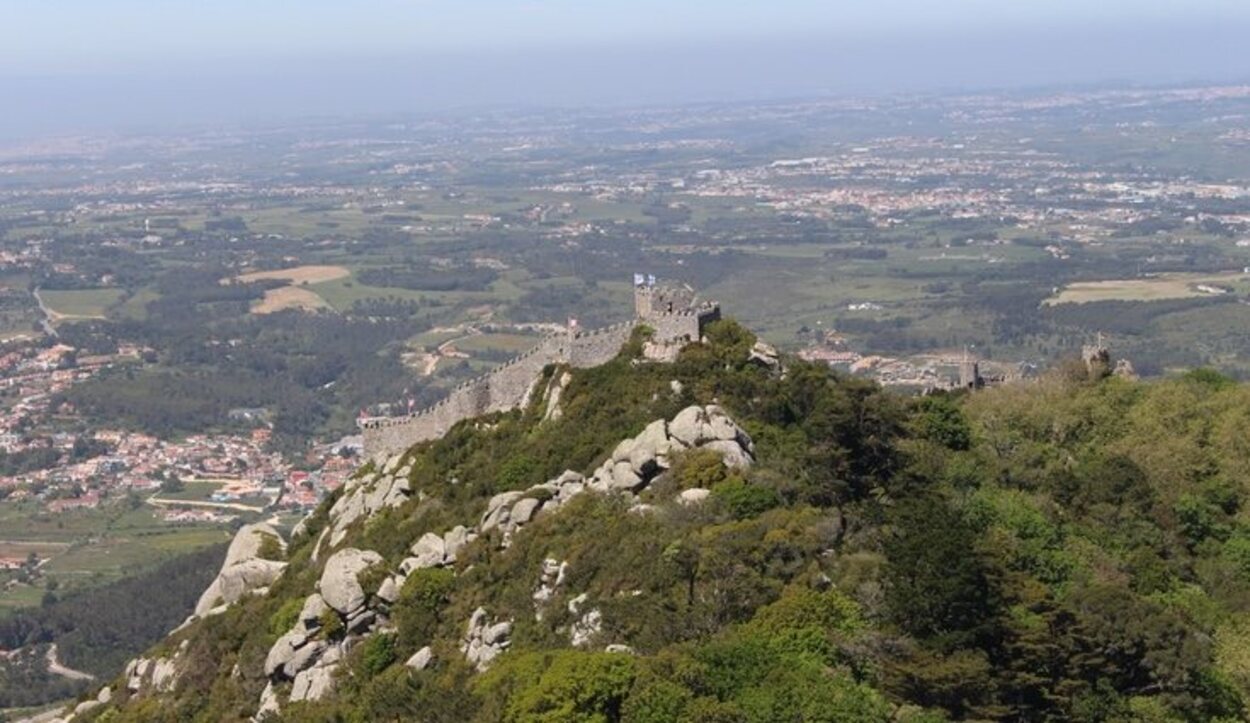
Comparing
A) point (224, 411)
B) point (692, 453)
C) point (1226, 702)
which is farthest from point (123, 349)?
point (1226, 702)

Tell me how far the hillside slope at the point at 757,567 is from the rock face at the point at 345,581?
66mm

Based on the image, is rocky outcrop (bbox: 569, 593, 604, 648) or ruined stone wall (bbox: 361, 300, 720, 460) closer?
rocky outcrop (bbox: 569, 593, 604, 648)

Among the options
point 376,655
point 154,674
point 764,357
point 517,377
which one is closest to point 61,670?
point 154,674

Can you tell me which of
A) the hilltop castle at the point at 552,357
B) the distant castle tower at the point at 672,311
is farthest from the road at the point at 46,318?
the distant castle tower at the point at 672,311

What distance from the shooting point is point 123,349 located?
14300 cm

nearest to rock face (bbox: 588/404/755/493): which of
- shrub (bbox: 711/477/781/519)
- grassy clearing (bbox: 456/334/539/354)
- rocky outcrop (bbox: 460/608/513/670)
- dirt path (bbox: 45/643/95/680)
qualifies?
shrub (bbox: 711/477/781/519)

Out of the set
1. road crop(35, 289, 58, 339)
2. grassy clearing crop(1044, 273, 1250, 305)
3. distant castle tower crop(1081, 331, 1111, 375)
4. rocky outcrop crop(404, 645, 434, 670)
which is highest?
distant castle tower crop(1081, 331, 1111, 375)

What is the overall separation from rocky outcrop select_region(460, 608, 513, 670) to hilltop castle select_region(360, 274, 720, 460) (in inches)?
458

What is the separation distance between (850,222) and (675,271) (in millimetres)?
40721

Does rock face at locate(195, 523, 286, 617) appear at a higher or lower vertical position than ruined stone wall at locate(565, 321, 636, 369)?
lower

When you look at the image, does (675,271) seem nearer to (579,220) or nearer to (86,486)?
(579,220)

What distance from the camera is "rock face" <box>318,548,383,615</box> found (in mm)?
32438

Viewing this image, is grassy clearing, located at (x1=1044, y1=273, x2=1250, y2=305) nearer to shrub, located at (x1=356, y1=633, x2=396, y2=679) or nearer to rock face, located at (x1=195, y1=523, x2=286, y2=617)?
rock face, located at (x1=195, y1=523, x2=286, y2=617)

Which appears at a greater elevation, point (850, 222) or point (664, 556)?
point (664, 556)
